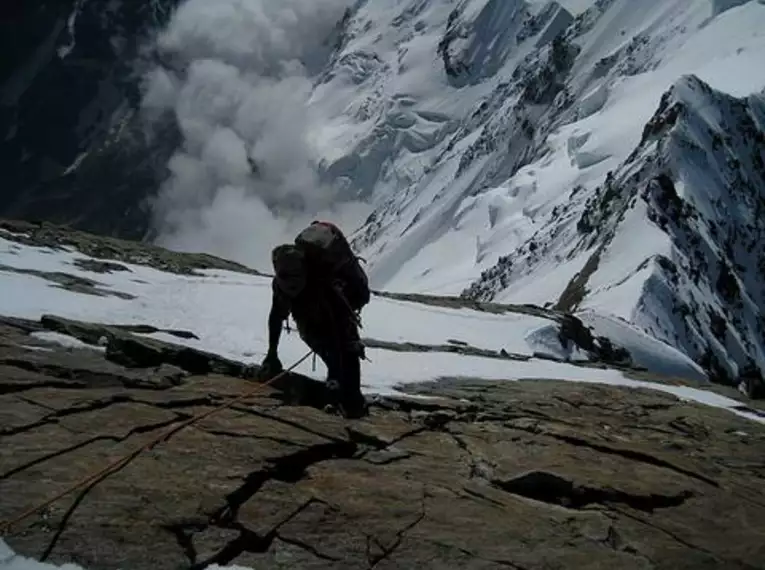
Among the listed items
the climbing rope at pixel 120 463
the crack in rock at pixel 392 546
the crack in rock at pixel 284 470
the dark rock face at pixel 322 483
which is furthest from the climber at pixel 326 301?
the crack in rock at pixel 392 546

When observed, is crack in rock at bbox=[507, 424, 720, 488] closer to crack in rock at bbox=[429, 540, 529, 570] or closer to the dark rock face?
the dark rock face

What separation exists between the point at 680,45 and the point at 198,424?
120368 millimetres

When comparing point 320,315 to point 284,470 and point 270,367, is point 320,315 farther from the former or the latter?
point 284,470

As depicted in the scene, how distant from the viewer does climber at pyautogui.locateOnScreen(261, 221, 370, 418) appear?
10703 millimetres

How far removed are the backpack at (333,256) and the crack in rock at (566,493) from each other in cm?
322

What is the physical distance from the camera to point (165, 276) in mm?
25641

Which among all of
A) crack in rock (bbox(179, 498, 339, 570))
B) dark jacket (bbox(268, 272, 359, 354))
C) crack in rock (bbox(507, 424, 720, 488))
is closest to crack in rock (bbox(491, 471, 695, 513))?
crack in rock (bbox(507, 424, 720, 488))

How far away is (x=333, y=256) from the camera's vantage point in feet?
35.5

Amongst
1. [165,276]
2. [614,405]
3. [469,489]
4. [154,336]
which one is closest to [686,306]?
[165,276]

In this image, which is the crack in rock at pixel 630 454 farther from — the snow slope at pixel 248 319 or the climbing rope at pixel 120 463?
the climbing rope at pixel 120 463

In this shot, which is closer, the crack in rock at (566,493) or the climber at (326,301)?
the crack in rock at (566,493)

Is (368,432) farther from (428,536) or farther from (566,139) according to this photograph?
(566,139)

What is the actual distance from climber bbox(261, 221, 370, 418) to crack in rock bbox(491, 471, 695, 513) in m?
2.34

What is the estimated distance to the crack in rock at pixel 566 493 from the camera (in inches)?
344
